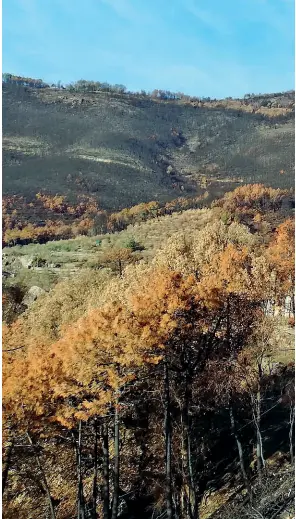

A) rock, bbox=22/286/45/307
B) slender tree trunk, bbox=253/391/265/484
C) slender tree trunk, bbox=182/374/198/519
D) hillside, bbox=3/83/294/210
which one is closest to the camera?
slender tree trunk, bbox=182/374/198/519

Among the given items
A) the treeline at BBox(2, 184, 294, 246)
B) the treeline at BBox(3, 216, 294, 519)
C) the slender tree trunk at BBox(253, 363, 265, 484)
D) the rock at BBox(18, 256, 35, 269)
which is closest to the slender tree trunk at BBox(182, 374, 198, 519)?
the treeline at BBox(3, 216, 294, 519)

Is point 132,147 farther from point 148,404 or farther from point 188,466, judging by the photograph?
point 188,466

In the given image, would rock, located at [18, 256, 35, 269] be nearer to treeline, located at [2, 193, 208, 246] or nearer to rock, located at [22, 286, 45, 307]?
rock, located at [22, 286, 45, 307]

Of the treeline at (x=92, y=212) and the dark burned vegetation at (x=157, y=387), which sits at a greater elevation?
the treeline at (x=92, y=212)

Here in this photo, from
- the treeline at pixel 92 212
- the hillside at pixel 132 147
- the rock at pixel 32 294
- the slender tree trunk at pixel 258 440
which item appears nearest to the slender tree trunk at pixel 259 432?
the slender tree trunk at pixel 258 440

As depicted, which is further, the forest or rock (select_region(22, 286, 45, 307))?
rock (select_region(22, 286, 45, 307))

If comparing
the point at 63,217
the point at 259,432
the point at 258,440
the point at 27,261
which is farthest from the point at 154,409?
the point at 63,217

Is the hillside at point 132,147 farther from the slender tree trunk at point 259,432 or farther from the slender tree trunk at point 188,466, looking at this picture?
the slender tree trunk at point 188,466
